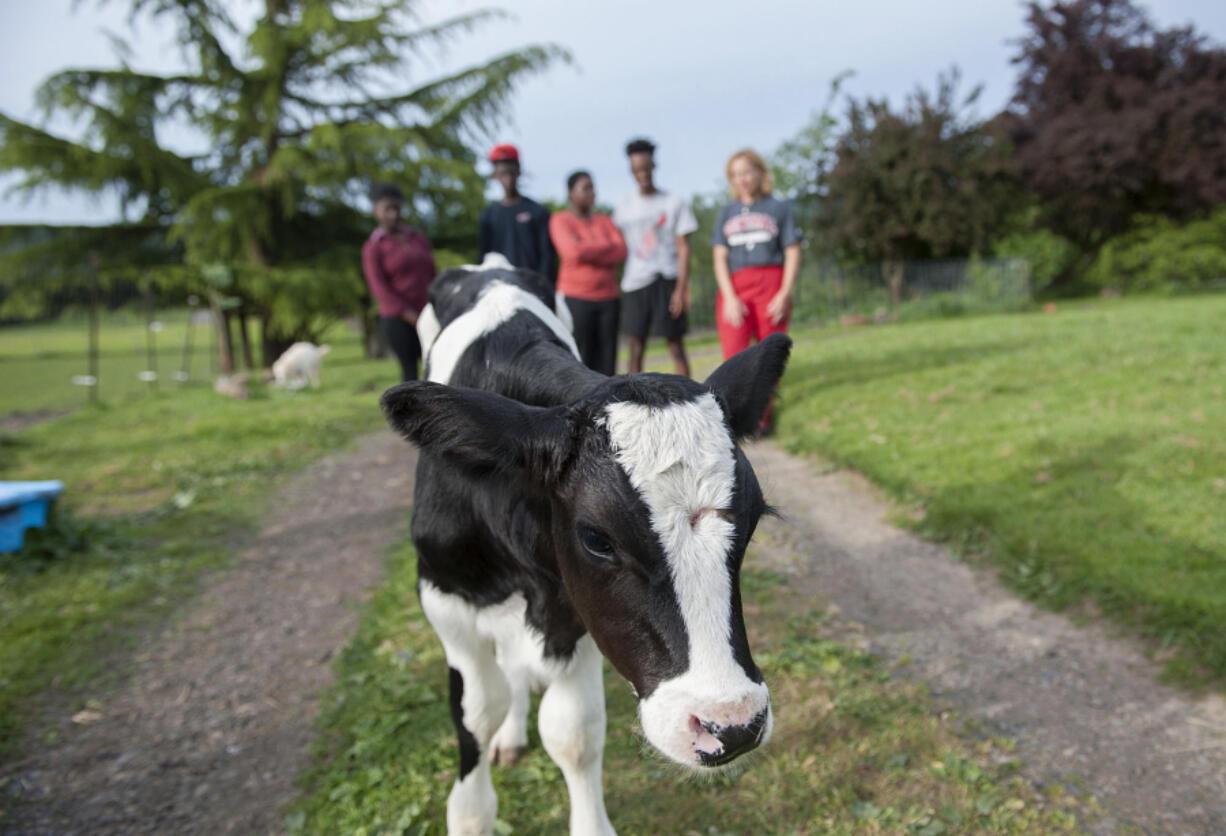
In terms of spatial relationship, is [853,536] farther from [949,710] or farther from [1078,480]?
[949,710]

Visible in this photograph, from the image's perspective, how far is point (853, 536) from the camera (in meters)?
4.90

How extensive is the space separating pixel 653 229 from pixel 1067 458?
361cm

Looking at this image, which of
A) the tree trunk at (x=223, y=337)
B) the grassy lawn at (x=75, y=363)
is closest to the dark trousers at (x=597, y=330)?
the grassy lawn at (x=75, y=363)

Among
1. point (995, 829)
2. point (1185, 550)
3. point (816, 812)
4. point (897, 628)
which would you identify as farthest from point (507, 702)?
point (1185, 550)

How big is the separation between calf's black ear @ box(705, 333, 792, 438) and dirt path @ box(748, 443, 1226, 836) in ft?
0.63

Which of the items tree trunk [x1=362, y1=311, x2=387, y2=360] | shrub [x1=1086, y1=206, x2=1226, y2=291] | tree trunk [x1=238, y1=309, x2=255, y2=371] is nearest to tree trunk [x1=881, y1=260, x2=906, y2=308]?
shrub [x1=1086, y1=206, x2=1226, y2=291]

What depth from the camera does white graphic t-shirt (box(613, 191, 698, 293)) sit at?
6.71 m

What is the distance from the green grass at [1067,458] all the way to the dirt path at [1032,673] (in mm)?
212

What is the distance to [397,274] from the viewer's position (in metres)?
6.26

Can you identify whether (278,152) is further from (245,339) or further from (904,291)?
(904,291)

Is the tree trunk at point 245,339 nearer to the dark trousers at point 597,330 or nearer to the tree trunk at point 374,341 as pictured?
the tree trunk at point 374,341

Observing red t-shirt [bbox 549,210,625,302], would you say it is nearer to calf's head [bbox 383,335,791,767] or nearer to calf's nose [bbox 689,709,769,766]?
calf's head [bbox 383,335,791,767]

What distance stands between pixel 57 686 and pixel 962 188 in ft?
86.7

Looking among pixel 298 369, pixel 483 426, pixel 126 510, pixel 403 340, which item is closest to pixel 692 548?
pixel 483 426
